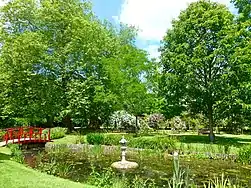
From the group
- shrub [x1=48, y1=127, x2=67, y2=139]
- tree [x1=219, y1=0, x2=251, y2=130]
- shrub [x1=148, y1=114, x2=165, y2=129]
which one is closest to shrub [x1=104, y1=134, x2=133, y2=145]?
shrub [x1=48, y1=127, x2=67, y2=139]

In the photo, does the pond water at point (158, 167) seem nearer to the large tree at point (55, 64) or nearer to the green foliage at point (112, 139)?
the green foliage at point (112, 139)

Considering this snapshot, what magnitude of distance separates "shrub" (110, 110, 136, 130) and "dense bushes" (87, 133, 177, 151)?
14.4 meters

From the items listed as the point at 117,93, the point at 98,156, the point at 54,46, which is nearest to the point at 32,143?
the point at 98,156

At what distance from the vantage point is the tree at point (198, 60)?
2469cm

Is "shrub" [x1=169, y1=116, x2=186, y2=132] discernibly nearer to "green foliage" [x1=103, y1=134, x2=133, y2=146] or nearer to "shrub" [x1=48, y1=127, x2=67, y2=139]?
"shrub" [x1=48, y1=127, x2=67, y2=139]

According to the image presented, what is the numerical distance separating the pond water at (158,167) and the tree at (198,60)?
24.7ft

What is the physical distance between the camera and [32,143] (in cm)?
2486

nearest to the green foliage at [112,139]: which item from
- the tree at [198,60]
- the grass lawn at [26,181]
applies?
the tree at [198,60]

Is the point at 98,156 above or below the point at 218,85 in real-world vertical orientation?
below

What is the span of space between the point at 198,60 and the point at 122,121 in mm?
16342

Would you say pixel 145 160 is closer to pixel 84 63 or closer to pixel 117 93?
pixel 117 93

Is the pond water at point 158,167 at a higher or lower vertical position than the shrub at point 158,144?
lower

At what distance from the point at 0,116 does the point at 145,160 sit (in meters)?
21.4

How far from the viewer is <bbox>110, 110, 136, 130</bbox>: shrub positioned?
126 ft
